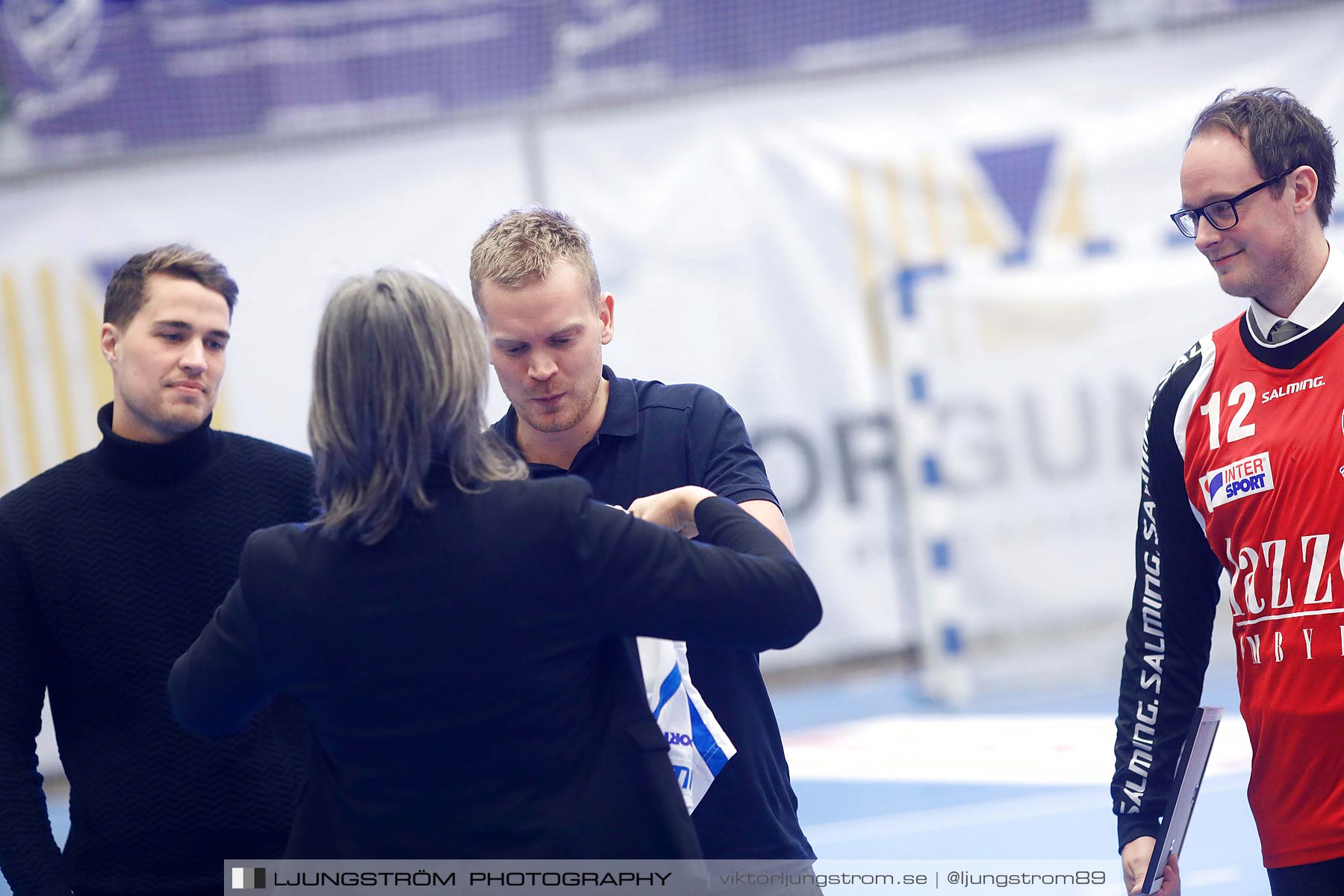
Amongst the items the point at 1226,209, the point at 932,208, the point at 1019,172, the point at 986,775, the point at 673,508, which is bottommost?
the point at 986,775

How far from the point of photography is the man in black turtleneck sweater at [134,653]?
2.15 m

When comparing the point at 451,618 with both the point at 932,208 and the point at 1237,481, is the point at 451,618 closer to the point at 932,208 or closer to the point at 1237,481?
the point at 1237,481

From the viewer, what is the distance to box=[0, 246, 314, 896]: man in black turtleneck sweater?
215 centimetres

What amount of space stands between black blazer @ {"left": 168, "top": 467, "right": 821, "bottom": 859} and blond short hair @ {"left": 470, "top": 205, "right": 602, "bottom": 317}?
1.92 feet

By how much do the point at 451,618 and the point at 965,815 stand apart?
375 cm

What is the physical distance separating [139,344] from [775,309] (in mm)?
4655

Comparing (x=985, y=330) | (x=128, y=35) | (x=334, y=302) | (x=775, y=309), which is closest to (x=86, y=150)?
(x=128, y=35)

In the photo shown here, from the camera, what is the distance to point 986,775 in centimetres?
525

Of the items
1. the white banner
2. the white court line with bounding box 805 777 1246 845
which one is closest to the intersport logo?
the white court line with bounding box 805 777 1246 845

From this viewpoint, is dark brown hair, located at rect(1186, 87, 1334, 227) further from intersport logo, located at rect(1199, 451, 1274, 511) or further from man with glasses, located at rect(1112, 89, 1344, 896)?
intersport logo, located at rect(1199, 451, 1274, 511)

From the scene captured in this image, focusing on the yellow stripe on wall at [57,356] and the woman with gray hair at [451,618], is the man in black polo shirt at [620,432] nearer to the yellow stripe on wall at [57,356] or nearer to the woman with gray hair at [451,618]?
the woman with gray hair at [451,618]

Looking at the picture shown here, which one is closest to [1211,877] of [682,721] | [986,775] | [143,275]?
[986,775]

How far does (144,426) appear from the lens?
233 centimetres

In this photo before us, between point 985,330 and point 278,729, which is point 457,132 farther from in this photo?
point 278,729
